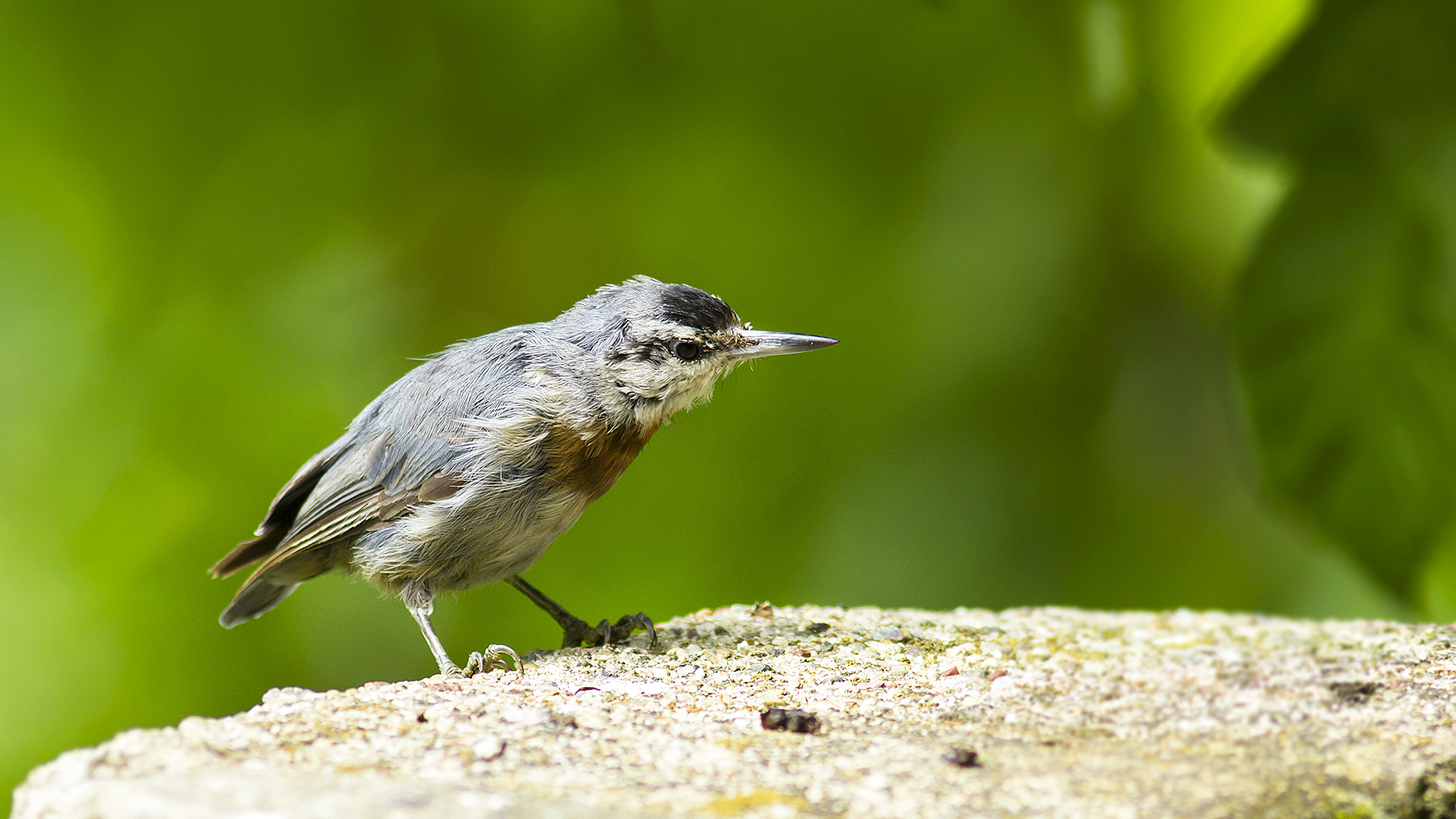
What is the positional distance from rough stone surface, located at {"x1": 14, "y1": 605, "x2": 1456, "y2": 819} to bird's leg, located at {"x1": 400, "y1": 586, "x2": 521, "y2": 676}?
0.14m

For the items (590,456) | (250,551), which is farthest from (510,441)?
(250,551)

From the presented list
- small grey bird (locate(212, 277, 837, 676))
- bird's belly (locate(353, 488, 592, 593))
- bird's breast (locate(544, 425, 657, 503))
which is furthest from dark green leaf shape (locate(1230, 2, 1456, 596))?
bird's belly (locate(353, 488, 592, 593))

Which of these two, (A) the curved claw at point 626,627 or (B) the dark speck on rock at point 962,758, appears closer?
(B) the dark speck on rock at point 962,758

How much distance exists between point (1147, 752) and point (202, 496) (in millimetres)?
2492

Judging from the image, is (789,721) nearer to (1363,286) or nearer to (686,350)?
(686,350)

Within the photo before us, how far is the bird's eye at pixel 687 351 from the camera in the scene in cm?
272

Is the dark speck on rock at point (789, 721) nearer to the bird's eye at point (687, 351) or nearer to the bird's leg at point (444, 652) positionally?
the bird's leg at point (444, 652)

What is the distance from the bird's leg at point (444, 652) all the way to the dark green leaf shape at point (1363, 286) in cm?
158

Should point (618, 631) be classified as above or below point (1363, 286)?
below

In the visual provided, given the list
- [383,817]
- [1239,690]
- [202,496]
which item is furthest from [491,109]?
[1239,690]

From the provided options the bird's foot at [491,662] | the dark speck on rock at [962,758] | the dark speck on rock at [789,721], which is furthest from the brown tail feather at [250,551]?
the dark speck on rock at [962,758]

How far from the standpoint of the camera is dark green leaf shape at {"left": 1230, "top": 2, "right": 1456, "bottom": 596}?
2166 mm

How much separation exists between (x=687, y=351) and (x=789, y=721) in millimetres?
1146

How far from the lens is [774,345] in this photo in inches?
106
